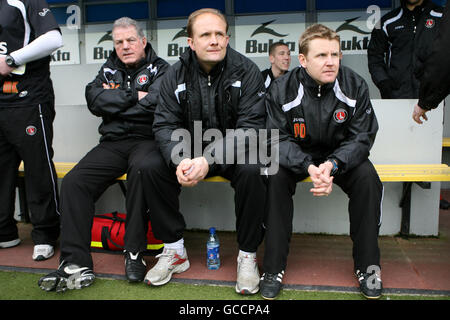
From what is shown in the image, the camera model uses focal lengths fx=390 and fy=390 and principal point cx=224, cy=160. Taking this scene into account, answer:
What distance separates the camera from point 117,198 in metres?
3.06

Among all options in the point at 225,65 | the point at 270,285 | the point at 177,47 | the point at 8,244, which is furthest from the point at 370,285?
the point at 177,47

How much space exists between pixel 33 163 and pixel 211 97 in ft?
4.06

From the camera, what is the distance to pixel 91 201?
7.63 feet

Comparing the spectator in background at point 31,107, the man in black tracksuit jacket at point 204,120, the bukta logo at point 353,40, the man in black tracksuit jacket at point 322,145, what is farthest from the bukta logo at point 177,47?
the man in black tracksuit jacket at point 322,145

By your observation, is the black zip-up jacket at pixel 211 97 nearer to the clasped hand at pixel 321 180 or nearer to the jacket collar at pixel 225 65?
the jacket collar at pixel 225 65

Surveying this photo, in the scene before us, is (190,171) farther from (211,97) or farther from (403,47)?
(403,47)

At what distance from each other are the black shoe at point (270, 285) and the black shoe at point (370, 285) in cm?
41

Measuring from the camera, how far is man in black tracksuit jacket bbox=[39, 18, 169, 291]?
2.18m

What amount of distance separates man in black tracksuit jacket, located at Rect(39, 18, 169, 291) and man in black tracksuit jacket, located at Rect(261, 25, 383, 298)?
0.74 m

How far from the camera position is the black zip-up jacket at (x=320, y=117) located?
211cm
